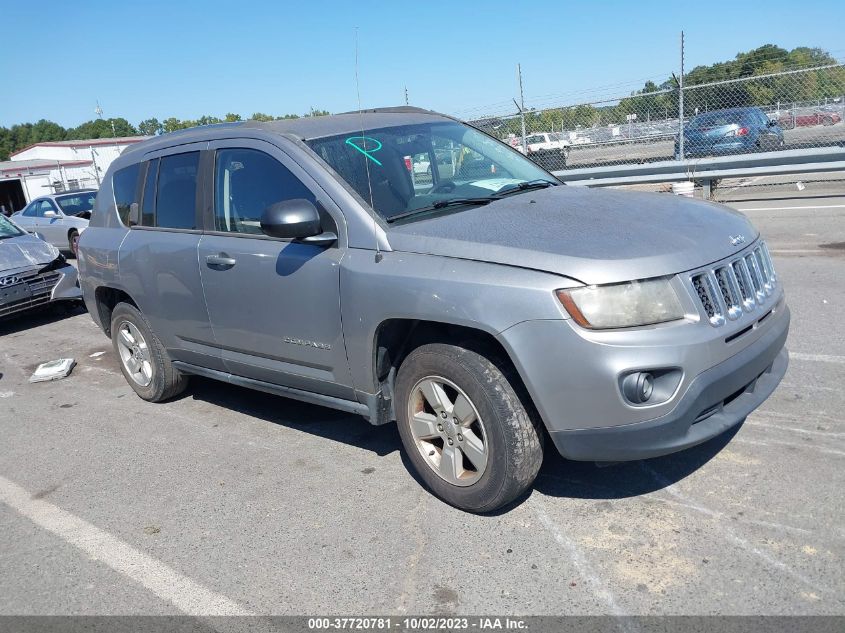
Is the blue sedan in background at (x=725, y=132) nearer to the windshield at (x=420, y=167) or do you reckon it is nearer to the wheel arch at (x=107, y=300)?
the windshield at (x=420, y=167)

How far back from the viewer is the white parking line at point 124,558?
10.4 ft

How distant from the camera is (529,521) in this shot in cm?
354

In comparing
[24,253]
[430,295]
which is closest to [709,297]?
[430,295]

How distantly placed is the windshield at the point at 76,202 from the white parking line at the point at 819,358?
14.9m

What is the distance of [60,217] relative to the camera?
15.2 meters

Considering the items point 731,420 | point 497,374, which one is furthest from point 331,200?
point 731,420

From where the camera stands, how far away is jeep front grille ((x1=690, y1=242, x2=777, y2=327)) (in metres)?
3.22

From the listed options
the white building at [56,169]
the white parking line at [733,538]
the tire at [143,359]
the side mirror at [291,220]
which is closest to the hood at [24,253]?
the tire at [143,359]

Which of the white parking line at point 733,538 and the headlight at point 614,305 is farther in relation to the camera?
the headlight at point 614,305

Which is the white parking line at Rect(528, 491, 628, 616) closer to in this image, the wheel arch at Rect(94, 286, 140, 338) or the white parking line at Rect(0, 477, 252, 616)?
the white parking line at Rect(0, 477, 252, 616)

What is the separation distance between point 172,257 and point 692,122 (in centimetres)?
Result: 1192

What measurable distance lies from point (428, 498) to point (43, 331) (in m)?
7.14

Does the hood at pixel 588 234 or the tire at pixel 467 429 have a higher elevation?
the hood at pixel 588 234

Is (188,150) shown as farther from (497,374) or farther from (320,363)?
(497,374)
